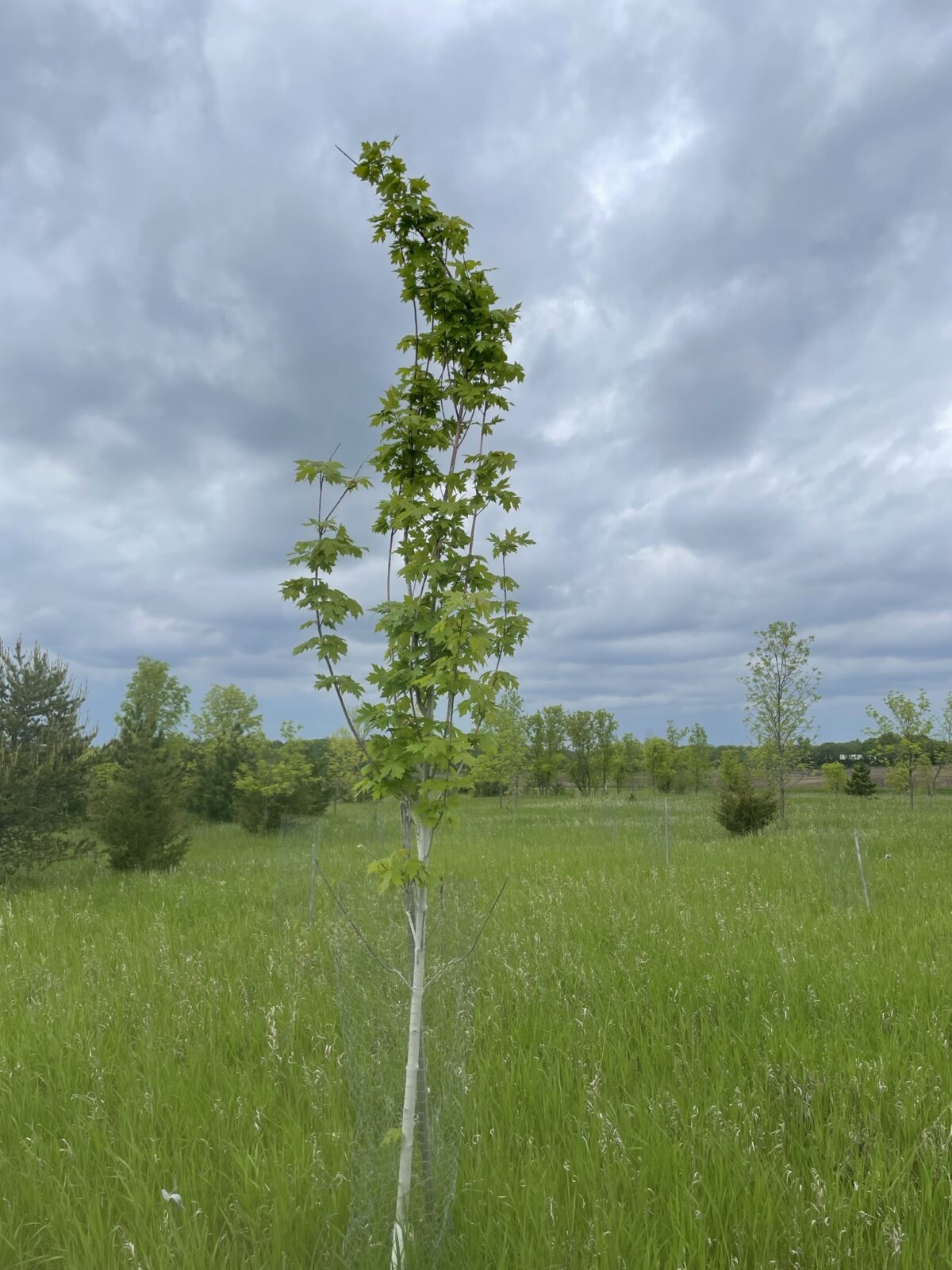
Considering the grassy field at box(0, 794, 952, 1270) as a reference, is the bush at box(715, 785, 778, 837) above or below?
above

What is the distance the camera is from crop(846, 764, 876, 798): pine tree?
47844 mm

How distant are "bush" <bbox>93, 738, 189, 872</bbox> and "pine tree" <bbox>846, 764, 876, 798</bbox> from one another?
46.2 metres

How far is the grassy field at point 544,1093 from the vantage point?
3.23m

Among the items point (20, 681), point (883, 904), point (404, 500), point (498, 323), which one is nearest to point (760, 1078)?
point (404, 500)

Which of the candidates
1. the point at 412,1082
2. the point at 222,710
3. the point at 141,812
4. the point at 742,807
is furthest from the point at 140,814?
the point at 222,710

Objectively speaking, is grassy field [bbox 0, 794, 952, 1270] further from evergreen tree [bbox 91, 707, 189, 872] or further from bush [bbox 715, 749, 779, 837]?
bush [bbox 715, 749, 779, 837]

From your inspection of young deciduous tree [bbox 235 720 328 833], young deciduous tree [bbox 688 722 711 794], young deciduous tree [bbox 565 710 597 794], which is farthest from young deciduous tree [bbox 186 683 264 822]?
young deciduous tree [bbox 688 722 711 794]

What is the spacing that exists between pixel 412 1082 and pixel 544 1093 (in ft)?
5.43

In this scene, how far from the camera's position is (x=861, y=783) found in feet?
158

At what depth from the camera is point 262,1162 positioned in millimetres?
3596

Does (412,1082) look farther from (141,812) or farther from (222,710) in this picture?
(222,710)

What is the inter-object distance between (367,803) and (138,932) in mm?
33803

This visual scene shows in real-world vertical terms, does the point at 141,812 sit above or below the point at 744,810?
above

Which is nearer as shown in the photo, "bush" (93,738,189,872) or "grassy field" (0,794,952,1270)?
"grassy field" (0,794,952,1270)
